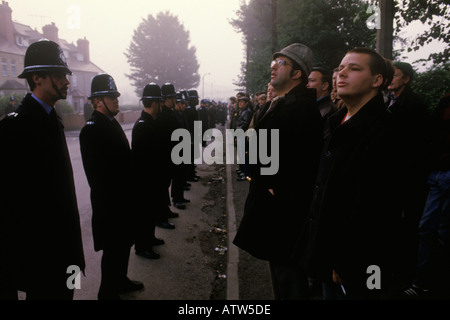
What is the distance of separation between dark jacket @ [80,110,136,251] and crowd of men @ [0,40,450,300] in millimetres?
12

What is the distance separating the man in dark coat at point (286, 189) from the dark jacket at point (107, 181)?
1.28 metres

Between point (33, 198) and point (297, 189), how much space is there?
1.88m

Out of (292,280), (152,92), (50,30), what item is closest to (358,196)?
(292,280)

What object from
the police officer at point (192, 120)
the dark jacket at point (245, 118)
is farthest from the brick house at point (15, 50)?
the dark jacket at point (245, 118)

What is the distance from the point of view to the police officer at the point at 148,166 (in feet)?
14.5

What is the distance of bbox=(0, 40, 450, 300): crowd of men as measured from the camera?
1.80 m

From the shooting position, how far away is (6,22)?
35.5m

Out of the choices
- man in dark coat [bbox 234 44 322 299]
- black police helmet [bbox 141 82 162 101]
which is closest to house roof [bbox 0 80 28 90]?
black police helmet [bbox 141 82 162 101]

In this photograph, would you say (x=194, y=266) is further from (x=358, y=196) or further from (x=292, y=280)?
(x=358, y=196)

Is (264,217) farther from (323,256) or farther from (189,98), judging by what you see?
(189,98)

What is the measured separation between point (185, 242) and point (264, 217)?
286cm

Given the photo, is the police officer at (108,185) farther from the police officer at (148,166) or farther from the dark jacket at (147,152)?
the dark jacket at (147,152)

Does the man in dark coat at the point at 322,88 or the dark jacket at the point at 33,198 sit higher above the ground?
the man in dark coat at the point at 322,88

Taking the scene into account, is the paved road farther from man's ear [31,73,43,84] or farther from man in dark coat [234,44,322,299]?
man's ear [31,73,43,84]
